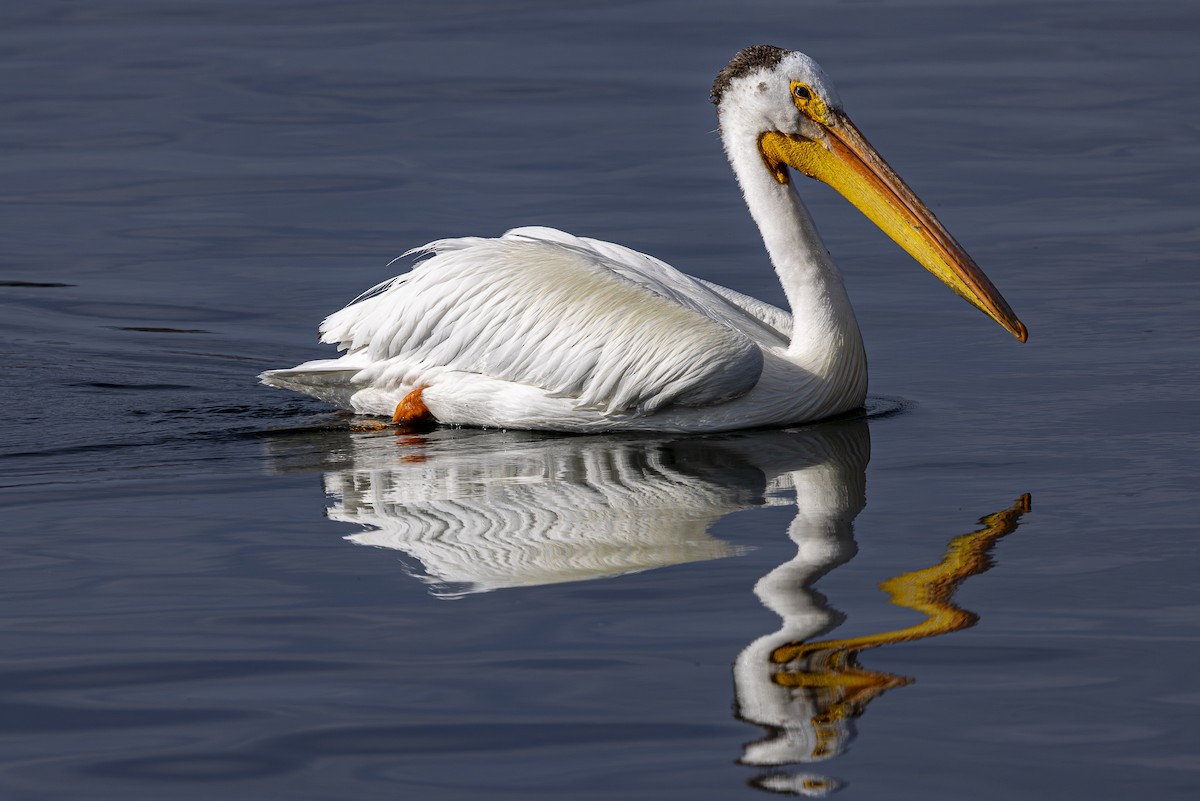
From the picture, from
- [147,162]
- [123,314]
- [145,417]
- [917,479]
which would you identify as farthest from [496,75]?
[917,479]

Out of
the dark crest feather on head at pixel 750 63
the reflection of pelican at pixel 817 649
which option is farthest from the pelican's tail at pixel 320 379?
the reflection of pelican at pixel 817 649

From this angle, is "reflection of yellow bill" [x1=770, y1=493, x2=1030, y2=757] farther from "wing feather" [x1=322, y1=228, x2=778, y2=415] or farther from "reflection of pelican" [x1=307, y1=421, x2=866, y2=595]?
"wing feather" [x1=322, y1=228, x2=778, y2=415]

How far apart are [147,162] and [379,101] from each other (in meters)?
1.61

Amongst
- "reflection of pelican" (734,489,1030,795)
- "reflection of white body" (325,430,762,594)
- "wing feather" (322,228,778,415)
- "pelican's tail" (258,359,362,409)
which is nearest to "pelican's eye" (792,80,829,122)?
"wing feather" (322,228,778,415)

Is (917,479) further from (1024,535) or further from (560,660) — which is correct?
(560,660)

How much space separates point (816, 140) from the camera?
6.44m

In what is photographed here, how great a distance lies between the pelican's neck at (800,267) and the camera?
629 cm

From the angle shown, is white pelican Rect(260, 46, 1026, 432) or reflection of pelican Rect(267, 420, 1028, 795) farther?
white pelican Rect(260, 46, 1026, 432)

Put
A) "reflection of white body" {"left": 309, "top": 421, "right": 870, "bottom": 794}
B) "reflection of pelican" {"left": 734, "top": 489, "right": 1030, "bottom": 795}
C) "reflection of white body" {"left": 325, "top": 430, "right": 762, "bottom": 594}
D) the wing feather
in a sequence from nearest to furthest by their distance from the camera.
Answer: "reflection of pelican" {"left": 734, "top": 489, "right": 1030, "bottom": 795}
"reflection of white body" {"left": 309, "top": 421, "right": 870, "bottom": 794}
"reflection of white body" {"left": 325, "top": 430, "right": 762, "bottom": 594}
the wing feather

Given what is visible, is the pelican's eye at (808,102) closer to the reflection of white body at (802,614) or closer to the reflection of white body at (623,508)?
the reflection of white body at (623,508)

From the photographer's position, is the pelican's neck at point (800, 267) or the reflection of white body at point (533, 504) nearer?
the reflection of white body at point (533, 504)

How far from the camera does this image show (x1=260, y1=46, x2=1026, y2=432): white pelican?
20.0 ft

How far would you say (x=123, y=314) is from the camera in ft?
25.7

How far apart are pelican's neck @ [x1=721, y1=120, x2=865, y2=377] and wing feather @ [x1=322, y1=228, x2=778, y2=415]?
7.7 inches
